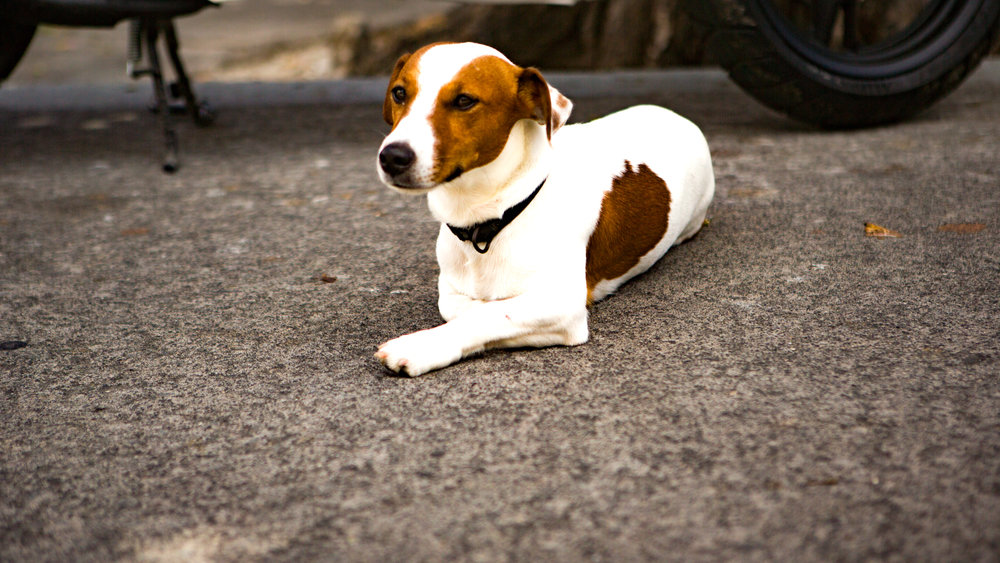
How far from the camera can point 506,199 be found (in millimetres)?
2330

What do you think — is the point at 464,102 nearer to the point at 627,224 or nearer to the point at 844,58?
the point at 627,224

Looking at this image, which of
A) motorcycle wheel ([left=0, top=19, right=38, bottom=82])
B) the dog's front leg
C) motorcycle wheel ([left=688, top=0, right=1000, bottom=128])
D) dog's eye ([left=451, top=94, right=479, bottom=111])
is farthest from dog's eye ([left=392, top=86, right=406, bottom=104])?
motorcycle wheel ([left=0, top=19, right=38, bottom=82])

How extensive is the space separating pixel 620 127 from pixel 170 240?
177 centimetres

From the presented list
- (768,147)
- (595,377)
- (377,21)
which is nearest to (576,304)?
(595,377)

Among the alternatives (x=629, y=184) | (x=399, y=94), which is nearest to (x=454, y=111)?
(x=399, y=94)

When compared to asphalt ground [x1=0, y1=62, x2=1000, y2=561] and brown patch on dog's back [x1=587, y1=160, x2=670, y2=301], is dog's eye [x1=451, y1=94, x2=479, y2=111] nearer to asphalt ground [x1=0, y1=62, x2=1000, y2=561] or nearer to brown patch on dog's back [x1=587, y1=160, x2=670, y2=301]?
brown patch on dog's back [x1=587, y1=160, x2=670, y2=301]

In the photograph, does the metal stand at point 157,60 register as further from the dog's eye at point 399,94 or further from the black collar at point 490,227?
the black collar at point 490,227

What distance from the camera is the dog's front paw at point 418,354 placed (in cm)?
215

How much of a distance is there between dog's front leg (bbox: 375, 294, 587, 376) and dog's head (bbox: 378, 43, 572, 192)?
1.15 ft

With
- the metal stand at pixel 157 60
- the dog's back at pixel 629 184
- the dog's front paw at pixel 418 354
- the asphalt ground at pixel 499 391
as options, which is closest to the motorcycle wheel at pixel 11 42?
the metal stand at pixel 157 60

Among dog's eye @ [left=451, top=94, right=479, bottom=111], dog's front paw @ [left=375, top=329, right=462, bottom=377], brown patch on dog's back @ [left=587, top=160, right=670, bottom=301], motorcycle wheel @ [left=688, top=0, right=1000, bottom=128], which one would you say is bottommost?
dog's front paw @ [left=375, top=329, right=462, bottom=377]

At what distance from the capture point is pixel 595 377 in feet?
6.98

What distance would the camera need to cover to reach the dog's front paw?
215 centimetres

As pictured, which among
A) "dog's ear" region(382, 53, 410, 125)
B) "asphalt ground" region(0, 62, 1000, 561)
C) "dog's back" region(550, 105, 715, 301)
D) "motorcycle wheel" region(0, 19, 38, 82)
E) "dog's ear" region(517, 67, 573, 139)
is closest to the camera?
"asphalt ground" region(0, 62, 1000, 561)
